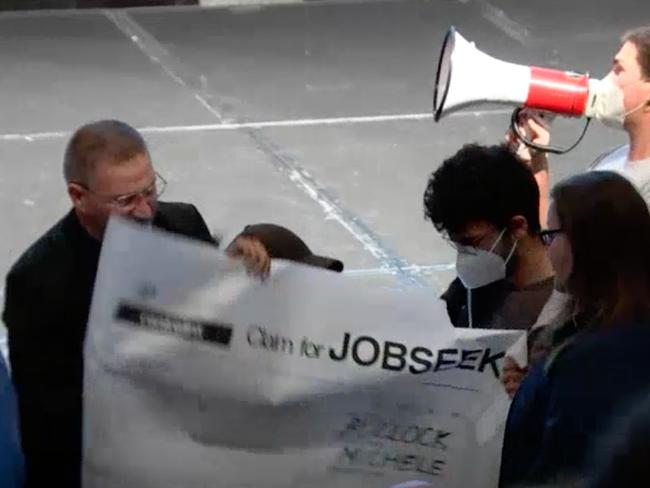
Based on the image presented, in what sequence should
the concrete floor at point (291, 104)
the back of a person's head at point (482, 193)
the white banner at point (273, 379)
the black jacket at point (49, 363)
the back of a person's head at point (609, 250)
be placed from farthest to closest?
the concrete floor at point (291, 104) < the back of a person's head at point (482, 193) < the black jacket at point (49, 363) < the white banner at point (273, 379) < the back of a person's head at point (609, 250)

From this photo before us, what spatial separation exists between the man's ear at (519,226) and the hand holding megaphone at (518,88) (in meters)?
0.51

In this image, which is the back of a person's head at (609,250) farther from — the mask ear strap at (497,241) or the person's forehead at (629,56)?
the person's forehead at (629,56)

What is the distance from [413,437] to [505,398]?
0.16 m

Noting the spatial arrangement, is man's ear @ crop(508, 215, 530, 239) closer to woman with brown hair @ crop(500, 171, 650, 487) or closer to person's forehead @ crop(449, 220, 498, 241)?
person's forehead @ crop(449, 220, 498, 241)

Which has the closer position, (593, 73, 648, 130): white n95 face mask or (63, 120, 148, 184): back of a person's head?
(63, 120, 148, 184): back of a person's head

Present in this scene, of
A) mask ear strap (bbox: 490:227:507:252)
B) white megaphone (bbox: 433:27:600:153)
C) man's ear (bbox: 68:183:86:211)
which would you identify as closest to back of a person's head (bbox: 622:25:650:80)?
white megaphone (bbox: 433:27:600:153)

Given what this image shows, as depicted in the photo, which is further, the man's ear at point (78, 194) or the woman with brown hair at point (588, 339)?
the man's ear at point (78, 194)

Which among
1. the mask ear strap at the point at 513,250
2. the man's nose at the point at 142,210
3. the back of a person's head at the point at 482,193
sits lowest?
the mask ear strap at the point at 513,250

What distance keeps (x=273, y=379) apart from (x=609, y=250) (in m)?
0.58

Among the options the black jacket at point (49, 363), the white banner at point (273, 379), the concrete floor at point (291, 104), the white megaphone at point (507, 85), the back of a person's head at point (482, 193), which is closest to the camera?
the white banner at point (273, 379)

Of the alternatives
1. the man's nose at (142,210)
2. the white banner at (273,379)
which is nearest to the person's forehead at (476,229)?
the white banner at (273,379)

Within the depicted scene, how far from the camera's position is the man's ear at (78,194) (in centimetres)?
251

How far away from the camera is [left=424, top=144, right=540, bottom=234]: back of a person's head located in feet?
8.74

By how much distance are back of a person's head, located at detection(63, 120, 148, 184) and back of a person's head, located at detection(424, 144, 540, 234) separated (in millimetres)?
598
